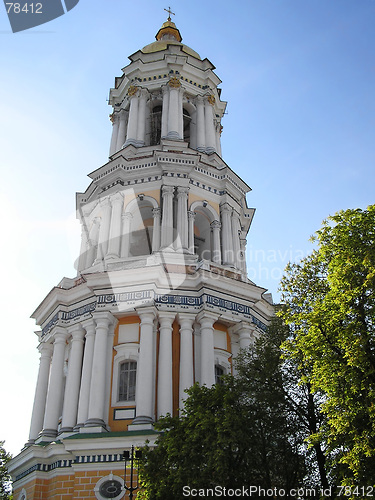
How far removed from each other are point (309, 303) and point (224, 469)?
441cm

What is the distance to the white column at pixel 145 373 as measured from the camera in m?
18.5

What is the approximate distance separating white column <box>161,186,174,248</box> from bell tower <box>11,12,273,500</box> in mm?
48

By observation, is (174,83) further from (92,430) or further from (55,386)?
(92,430)

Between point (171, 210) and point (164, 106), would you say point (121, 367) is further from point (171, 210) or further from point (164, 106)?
point (164, 106)

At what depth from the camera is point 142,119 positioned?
2803cm

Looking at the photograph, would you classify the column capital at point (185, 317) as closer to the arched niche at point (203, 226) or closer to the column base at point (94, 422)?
the column base at point (94, 422)

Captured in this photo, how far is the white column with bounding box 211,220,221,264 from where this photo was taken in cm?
2414

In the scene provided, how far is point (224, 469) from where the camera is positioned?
41.7ft

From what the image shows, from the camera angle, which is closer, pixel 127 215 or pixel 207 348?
pixel 207 348

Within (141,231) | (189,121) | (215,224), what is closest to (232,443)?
(215,224)

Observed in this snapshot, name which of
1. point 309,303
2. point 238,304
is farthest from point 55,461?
point 309,303

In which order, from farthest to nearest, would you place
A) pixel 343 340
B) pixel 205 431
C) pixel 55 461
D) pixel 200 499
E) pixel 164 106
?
pixel 164 106, pixel 55 461, pixel 205 431, pixel 200 499, pixel 343 340

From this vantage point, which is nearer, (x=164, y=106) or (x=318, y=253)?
(x=318, y=253)

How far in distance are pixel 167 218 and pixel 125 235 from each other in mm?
1961
